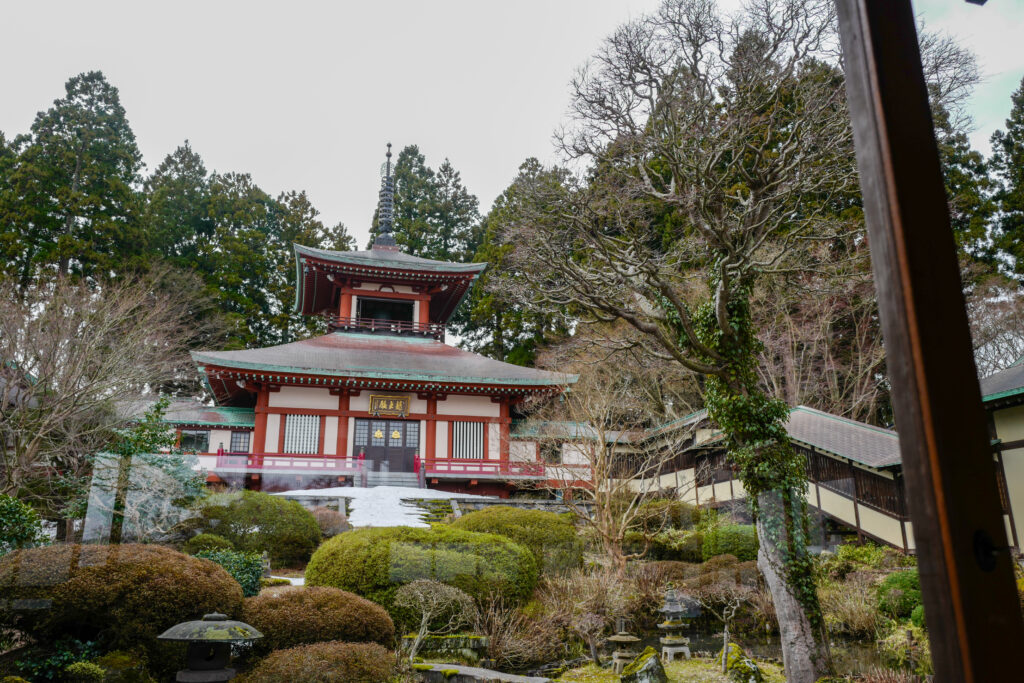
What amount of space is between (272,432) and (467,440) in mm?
5139

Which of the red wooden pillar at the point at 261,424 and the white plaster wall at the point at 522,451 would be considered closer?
the red wooden pillar at the point at 261,424

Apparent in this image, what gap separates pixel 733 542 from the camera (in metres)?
11.4

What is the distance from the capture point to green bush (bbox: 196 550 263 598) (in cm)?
793

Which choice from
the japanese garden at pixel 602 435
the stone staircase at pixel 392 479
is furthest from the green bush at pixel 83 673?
the stone staircase at pixel 392 479

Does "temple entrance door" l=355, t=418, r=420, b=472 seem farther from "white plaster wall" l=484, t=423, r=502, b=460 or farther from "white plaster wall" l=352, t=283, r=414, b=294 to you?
"white plaster wall" l=352, t=283, r=414, b=294

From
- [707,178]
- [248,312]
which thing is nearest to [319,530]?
[707,178]

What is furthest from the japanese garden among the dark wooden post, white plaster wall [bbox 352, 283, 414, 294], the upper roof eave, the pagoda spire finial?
the pagoda spire finial

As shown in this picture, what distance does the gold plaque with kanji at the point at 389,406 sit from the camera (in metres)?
17.7

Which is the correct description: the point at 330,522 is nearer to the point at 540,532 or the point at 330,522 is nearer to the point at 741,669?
the point at 540,532

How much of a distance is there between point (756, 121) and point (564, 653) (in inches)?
250

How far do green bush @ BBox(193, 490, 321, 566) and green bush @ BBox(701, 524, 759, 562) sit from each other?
6.90 meters

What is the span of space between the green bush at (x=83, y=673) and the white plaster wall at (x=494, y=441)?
13359 millimetres

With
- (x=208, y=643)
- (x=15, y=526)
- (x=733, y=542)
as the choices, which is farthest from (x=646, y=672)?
(x=15, y=526)

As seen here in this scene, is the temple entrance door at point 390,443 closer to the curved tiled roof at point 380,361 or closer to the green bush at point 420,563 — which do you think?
the curved tiled roof at point 380,361
